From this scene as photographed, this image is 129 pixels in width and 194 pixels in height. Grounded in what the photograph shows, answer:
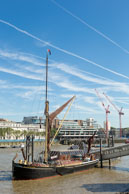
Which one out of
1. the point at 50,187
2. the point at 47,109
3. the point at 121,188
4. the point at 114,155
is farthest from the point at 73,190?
the point at 114,155

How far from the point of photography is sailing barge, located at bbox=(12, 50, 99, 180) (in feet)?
125

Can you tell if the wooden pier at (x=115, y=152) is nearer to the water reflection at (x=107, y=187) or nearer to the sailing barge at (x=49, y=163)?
the sailing barge at (x=49, y=163)

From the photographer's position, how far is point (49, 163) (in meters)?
42.9

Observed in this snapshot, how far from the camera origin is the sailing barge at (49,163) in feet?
125

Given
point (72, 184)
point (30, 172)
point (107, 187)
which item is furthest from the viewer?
point (30, 172)

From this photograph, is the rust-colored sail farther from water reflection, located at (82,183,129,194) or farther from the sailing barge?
water reflection, located at (82,183,129,194)

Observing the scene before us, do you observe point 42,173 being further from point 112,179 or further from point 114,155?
point 114,155

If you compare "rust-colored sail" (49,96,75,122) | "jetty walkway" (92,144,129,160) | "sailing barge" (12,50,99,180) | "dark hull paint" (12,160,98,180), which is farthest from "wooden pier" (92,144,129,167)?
"dark hull paint" (12,160,98,180)

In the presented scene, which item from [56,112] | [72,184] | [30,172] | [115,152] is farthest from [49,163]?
[115,152]

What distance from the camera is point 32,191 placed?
31.9 metres

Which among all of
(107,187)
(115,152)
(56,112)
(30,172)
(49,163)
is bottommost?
(107,187)

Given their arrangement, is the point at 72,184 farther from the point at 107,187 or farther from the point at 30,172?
the point at 30,172

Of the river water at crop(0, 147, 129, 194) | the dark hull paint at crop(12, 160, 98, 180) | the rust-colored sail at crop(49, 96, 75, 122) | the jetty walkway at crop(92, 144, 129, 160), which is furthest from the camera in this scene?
the jetty walkway at crop(92, 144, 129, 160)

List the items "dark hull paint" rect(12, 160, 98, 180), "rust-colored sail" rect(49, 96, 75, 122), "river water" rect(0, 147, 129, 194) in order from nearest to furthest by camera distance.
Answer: "river water" rect(0, 147, 129, 194), "dark hull paint" rect(12, 160, 98, 180), "rust-colored sail" rect(49, 96, 75, 122)
